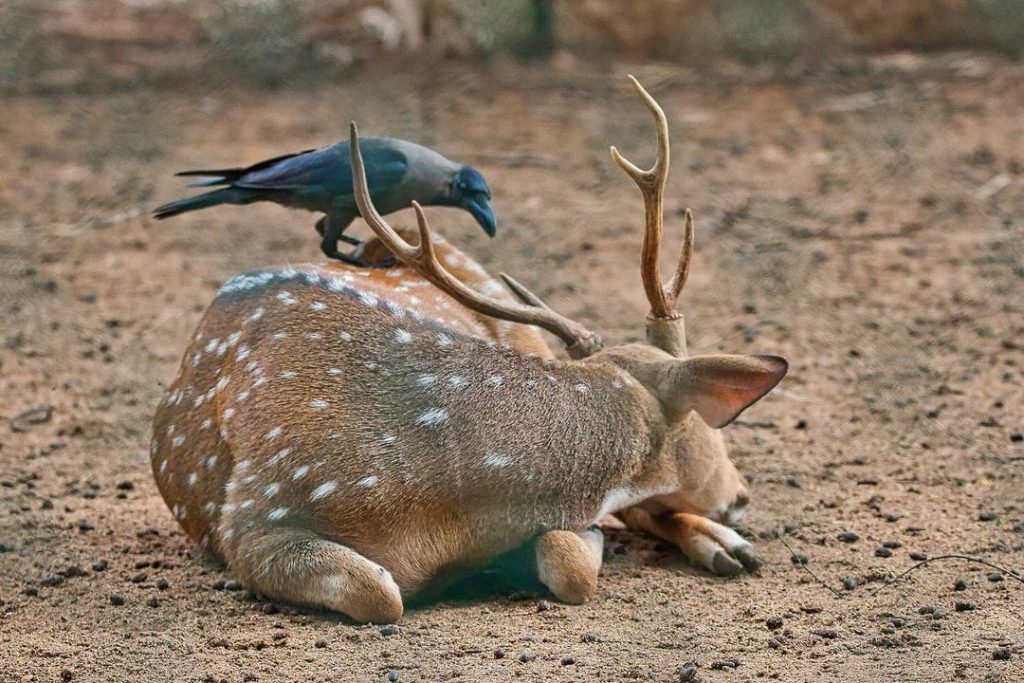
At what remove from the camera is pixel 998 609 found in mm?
4125

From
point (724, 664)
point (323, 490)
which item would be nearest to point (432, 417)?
point (323, 490)

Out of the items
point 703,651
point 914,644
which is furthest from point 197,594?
point 914,644

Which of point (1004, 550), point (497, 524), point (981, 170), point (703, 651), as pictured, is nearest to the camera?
point (703, 651)

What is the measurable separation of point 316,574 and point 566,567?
619 mm

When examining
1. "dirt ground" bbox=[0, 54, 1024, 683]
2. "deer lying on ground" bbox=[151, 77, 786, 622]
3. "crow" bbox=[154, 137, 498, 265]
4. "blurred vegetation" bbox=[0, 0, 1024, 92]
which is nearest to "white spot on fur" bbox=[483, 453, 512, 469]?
"deer lying on ground" bbox=[151, 77, 786, 622]

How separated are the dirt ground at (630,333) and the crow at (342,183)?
1.00 meters

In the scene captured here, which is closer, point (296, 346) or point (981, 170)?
point (296, 346)

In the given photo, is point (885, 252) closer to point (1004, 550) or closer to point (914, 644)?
point (1004, 550)

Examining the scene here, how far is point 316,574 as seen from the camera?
4.02 m

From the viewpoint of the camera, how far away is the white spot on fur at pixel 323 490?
13.5ft

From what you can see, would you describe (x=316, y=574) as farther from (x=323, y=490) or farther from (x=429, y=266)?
(x=429, y=266)

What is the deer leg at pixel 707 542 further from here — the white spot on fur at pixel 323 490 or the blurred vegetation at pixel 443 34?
the blurred vegetation at pixel 443 34

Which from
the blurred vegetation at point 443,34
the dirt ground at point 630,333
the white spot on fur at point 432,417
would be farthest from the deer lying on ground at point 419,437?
the blurred vegetation at point 443,34

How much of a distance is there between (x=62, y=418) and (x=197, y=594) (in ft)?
6.14
